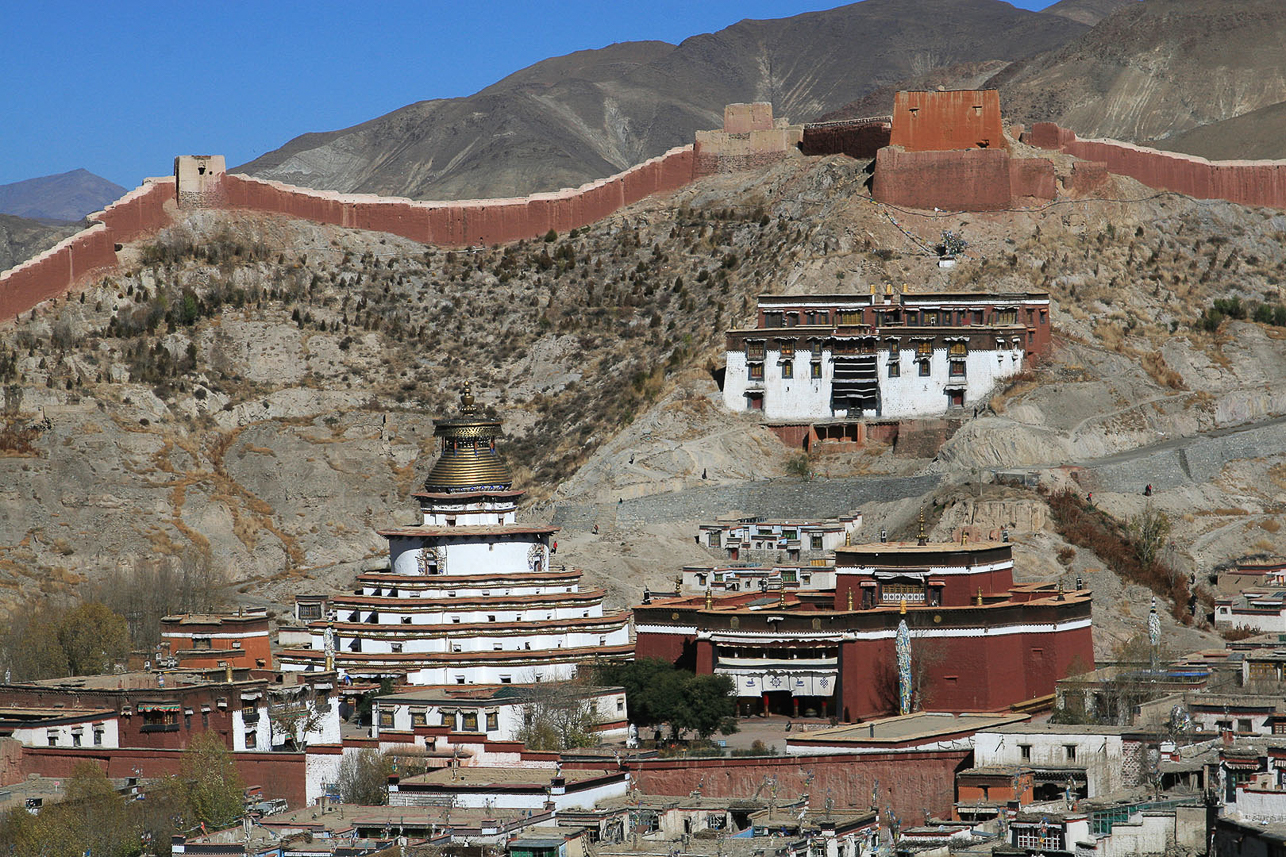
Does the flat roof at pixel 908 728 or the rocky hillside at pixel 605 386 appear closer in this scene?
the flat roof at pixel 908 728

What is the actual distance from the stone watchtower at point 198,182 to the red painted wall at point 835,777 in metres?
74.2

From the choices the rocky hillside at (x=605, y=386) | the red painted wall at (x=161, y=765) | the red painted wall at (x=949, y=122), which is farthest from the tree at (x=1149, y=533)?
the red painted wall at (x=949, y=122)

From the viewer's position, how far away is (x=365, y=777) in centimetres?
6156

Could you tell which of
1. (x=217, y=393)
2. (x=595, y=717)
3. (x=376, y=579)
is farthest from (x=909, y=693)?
(x=217, y=393)

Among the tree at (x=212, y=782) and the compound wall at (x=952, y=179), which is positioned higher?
the compound wall at (x=952, y=179)

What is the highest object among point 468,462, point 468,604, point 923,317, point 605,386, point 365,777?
point 923,317

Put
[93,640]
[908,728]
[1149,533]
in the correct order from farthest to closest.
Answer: [1149,533] → [93,640] → [908,728]

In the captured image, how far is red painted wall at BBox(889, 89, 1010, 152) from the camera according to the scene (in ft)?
398

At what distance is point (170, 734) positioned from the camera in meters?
66.8

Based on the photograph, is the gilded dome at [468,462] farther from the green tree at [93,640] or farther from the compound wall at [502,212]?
the compound wall at [502,212]

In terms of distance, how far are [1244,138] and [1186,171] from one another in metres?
63.0

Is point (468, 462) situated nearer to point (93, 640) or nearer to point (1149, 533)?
point (93, 640)

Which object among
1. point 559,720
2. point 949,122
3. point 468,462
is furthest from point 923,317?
point 559,720

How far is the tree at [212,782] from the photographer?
191ft
